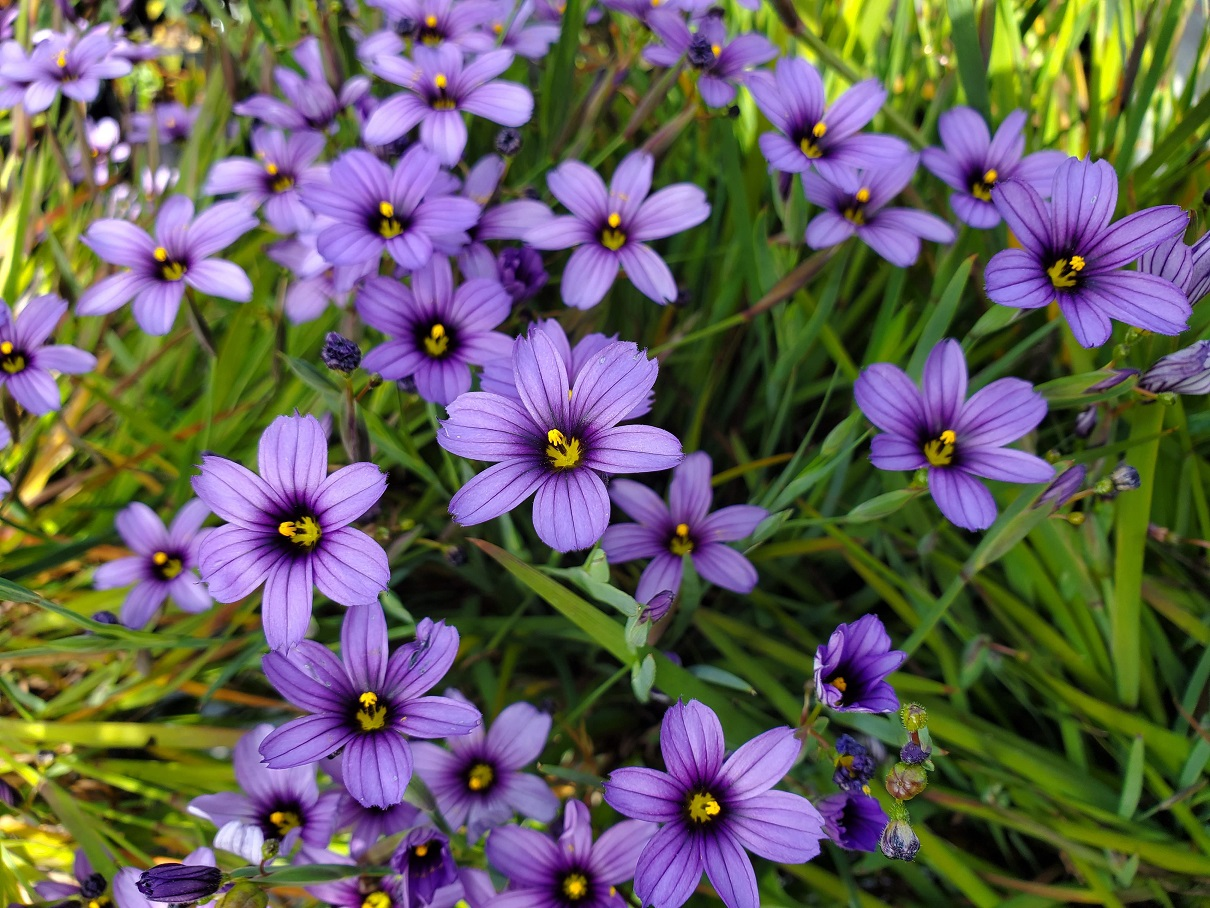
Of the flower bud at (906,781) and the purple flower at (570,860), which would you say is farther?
the purple flower at (570,860)

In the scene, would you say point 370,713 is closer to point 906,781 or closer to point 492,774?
point 492,774

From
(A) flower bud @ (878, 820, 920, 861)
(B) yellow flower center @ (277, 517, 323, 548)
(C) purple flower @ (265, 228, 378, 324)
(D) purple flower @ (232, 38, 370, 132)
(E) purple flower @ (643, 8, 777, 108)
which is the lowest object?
(A) flower bud @ (878, 820, 920, 861)

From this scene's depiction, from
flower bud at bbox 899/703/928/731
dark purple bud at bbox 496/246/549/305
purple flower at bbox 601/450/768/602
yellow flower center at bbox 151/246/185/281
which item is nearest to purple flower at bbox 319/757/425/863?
purple flower at bbox 601/450/768/602

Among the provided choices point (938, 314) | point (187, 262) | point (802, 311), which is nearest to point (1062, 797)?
point (938, 314)

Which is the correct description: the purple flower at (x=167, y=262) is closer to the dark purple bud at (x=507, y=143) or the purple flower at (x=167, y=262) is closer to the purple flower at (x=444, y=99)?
the purple flower at (x=444, y=99)

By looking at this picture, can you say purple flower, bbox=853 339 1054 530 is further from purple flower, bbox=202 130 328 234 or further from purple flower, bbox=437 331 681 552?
purple flower, bbox=202 130 328 234

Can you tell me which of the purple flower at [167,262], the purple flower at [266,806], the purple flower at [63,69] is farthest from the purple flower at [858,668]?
the purple flower at [63,69]

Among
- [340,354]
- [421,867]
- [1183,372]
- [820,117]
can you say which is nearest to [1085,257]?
[1183,372]
